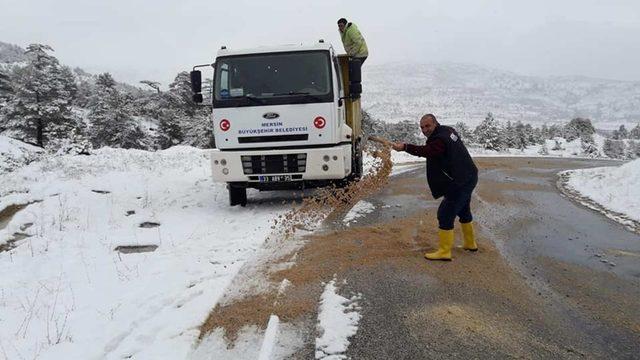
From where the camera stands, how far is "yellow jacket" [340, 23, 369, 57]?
11164 mm

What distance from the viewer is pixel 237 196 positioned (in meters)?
10.1

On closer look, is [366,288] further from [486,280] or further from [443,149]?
[443,149]

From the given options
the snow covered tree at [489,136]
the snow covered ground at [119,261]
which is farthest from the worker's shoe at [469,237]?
the snow covered tree at [489,136]

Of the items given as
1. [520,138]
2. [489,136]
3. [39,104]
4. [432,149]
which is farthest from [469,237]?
[520,138]

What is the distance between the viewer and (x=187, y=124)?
4797 cm

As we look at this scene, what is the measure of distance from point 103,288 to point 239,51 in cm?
535

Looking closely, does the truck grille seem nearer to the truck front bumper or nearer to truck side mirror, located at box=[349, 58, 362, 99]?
the truck front bumper

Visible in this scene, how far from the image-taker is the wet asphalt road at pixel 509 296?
3.95 metres

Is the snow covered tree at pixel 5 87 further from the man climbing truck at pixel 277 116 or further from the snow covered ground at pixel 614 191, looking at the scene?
the snow covered ground at pixel 614 191

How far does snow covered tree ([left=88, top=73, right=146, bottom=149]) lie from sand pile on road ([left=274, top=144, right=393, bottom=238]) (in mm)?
38063

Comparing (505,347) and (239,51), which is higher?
(239,51)

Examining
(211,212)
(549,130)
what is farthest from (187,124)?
(549,130)

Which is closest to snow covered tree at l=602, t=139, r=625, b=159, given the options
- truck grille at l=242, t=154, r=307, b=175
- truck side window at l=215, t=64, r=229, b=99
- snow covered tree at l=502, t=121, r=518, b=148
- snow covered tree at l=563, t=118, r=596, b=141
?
snow covered tree at l=563, t=118, r=596, b=141

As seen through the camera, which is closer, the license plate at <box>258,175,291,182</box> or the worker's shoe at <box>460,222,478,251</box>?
the worker's shoe at <box>460,222,478,251</box>
